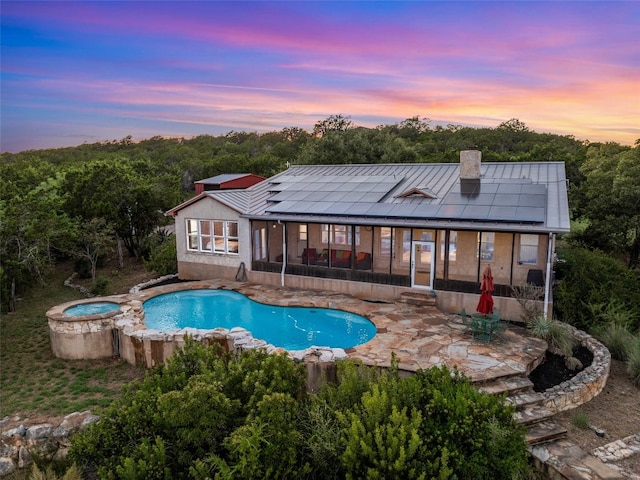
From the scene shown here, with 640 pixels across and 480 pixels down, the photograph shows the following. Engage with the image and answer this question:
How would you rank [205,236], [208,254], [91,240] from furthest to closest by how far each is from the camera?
[91,240] → [205,236] → [208,254]

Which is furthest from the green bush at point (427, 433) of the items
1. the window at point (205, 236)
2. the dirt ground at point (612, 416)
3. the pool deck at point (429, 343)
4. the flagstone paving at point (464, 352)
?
the window at point (205, 236)

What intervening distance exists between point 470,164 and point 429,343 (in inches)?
346

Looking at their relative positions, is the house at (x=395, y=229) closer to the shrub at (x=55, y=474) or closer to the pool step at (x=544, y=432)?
the pool step at (x=544, y=432)

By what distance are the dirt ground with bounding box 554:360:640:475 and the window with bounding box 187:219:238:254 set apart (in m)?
13.4

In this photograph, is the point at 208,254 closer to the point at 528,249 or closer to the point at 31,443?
the point at 31,443

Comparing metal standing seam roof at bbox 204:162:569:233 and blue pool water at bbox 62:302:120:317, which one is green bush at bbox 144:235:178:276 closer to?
metal standing seam roof at bbox 204:162:569:233

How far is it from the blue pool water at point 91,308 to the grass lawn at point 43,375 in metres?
1.21

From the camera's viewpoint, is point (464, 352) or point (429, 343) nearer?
point (464, 352)

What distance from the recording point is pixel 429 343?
11141mm

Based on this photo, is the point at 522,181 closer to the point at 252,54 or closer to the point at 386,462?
the point at 386,462

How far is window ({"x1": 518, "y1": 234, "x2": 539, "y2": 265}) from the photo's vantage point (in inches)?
589

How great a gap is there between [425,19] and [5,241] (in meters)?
18.8

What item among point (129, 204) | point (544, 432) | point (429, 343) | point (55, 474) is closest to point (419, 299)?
point (429, 343)

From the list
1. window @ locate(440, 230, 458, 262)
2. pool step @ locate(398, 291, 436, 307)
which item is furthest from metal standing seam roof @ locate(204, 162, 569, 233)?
pool step @ locate(398, 291, 436, 307)
